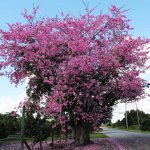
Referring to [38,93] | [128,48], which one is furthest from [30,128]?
[128,48]

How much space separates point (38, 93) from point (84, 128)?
3.77 meters

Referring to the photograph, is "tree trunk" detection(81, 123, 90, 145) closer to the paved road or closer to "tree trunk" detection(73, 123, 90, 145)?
"tree trunk" detection(73, 123, 90, 145)

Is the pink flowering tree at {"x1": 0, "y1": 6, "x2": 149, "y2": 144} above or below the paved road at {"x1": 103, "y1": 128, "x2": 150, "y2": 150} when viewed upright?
above

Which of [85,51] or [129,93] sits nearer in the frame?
[85,51]

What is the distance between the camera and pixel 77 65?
71.7ft

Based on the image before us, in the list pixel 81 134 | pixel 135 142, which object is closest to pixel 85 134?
pixel 81 134

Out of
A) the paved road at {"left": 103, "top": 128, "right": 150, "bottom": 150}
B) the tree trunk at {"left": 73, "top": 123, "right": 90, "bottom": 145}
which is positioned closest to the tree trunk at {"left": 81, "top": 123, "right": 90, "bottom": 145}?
the tree trunk at {"left": 73, "top": 123, "right": 90, "bottom": 145}

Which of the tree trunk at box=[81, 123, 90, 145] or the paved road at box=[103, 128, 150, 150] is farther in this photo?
the tree trunk at box=[81, 123, 90, 145]

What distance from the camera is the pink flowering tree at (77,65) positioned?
22266mm

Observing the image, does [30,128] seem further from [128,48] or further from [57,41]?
[128,48]

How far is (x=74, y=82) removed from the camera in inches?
872

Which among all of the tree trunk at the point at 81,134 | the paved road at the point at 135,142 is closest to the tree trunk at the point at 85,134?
the tree trunk at the point at 81,134

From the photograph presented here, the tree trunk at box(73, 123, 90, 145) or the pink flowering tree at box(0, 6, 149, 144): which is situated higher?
the pink flowering tree at box(0, 6, 149, 144)

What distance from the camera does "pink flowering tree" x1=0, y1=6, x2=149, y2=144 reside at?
22266 millimetres
